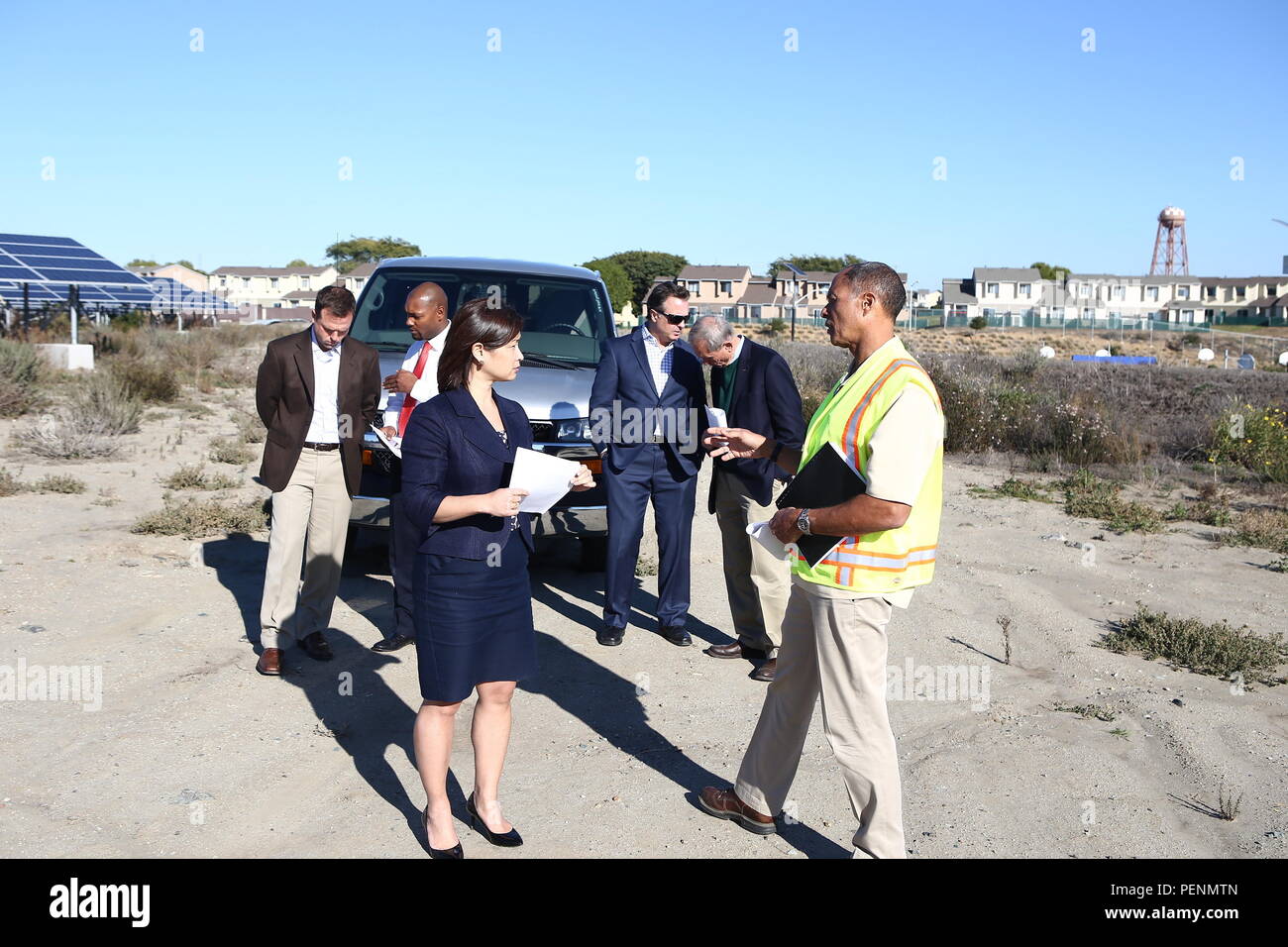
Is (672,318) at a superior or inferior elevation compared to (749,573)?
superior

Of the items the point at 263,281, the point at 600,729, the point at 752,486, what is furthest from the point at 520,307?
the point at 263,281

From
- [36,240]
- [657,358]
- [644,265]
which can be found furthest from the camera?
[644,265]

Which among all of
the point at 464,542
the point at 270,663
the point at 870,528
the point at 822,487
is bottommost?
the point at 270,663

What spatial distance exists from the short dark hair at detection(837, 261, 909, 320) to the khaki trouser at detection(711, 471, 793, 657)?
9.40 feet

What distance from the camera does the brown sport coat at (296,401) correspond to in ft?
19.2

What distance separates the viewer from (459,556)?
374cm

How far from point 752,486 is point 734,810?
94.2 inches

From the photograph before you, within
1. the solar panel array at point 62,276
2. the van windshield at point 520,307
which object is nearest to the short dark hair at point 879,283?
the van windshield at point 520,307

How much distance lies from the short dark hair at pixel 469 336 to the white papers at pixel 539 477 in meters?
0.37

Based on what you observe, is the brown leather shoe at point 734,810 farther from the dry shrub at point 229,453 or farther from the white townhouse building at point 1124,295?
the white townhouse building at point 1124,295

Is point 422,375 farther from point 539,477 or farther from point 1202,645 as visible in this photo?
point 1202,645

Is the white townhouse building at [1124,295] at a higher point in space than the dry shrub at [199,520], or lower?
higher
